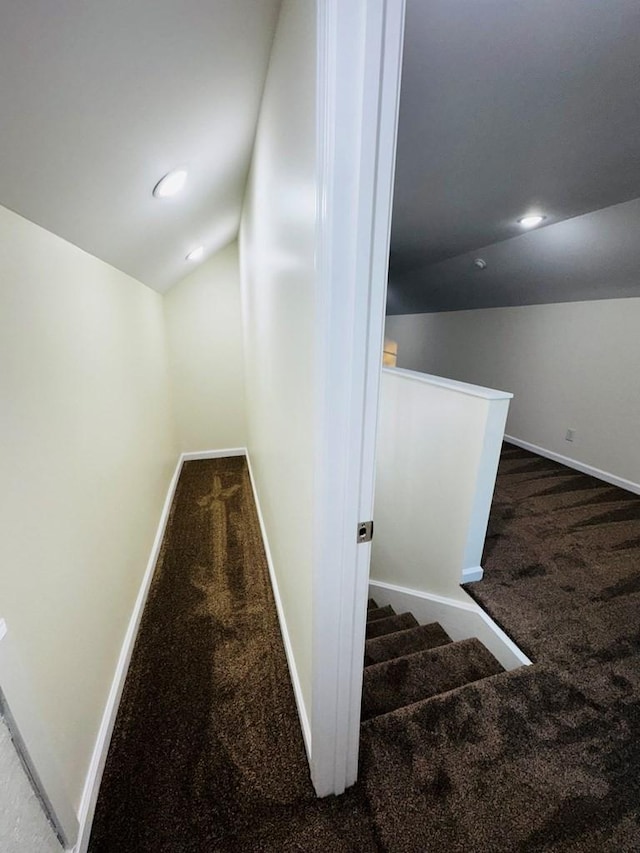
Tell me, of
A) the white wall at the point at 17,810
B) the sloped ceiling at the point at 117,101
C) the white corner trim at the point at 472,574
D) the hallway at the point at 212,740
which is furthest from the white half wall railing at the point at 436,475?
the white wall at the point at 17,810

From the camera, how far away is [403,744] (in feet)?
3.71

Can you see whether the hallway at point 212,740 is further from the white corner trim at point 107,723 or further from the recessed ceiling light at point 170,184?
the recessed ceiling light at point 170,184

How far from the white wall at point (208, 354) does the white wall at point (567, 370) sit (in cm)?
299

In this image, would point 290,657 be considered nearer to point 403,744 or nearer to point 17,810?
point 403,744

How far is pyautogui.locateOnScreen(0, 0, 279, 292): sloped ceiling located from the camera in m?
0.64

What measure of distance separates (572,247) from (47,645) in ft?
11.7

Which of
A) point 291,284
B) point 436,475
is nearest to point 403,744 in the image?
point 436,475

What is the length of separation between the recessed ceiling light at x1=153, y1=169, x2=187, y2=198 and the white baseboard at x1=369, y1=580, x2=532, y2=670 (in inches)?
94.1

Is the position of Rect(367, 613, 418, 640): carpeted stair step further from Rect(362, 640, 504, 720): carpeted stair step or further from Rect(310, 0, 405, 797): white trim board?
Rect(310, 0, 405, 797): white trim board

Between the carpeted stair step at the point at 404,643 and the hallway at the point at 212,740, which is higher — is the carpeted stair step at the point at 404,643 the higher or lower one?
the lower one

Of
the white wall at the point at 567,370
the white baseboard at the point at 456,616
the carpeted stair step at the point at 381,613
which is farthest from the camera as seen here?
the white wall at the point at 567,370

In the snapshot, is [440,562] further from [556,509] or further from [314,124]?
[314,124]

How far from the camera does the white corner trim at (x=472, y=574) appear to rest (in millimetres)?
1869

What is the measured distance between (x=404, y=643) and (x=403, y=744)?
811 mm
